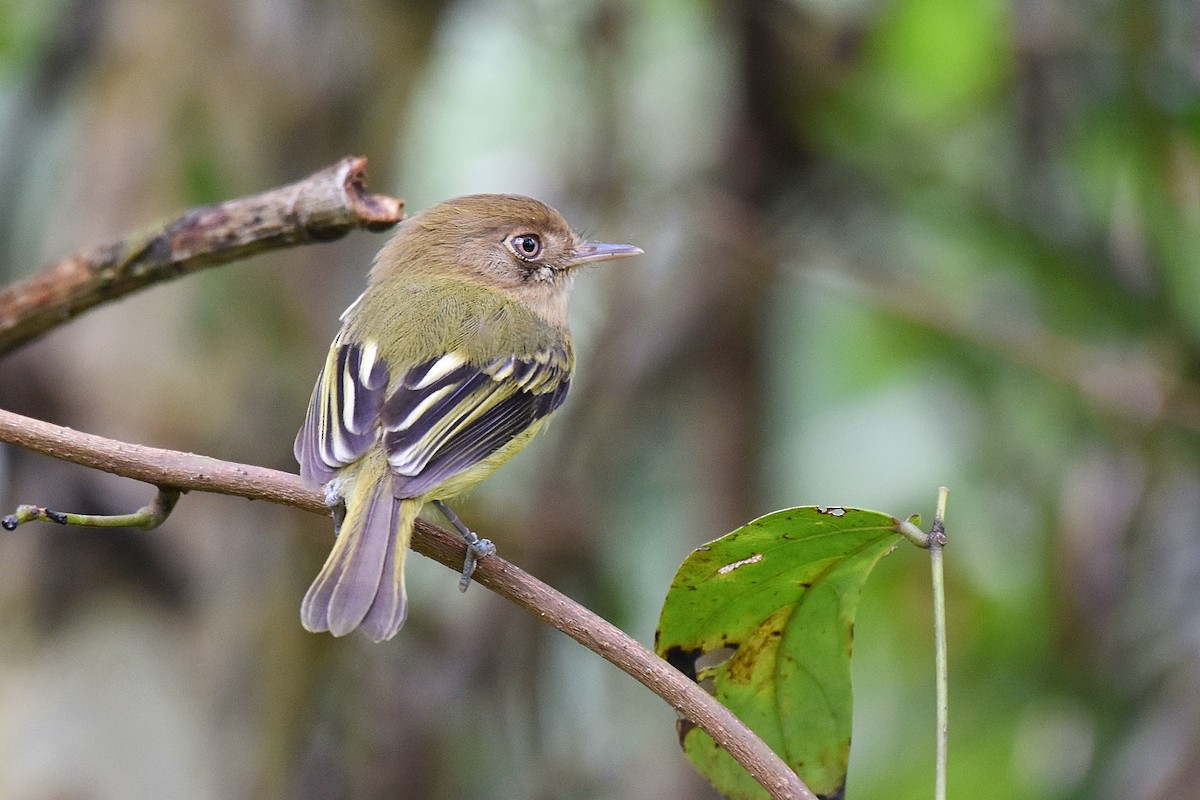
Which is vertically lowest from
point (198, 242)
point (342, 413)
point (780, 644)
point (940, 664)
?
point (940, 664)

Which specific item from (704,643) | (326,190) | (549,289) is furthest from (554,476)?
(704,643)

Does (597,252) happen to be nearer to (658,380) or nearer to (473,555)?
(658,380)

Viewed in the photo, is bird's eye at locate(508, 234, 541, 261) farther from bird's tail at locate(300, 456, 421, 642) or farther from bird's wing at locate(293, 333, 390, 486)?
bird's tail at locate(300, 456, 421, 642)

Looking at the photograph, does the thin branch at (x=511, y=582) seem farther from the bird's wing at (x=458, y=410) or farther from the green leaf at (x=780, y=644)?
the bird's wing at (x=458, y=410)

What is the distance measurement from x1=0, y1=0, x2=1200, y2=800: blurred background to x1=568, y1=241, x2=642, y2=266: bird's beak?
84 cm

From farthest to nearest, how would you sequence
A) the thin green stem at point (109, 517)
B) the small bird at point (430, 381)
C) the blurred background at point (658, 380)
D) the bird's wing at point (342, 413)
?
the blurred background at point (658, 380), the bird's wing at point (342, 413), the small bird at point (430, 381), the thin green stem at point (109, 517)

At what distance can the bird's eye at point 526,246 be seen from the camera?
13.4 feet

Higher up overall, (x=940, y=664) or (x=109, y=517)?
(x=109, y=517)

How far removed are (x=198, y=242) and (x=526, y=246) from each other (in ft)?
4.49

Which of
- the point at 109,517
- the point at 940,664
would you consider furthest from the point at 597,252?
the point at 940,664

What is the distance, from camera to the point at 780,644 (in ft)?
7.69

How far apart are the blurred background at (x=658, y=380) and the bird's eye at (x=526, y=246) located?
0.71 meters

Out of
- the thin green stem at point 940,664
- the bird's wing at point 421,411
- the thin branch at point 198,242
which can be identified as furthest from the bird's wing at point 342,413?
the thin green stem at point 940,664

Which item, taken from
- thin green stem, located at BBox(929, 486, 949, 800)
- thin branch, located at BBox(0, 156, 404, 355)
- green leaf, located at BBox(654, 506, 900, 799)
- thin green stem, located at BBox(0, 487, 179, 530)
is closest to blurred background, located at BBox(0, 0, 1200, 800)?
thin branch, located at BBox(0, 156, 404, 355)
